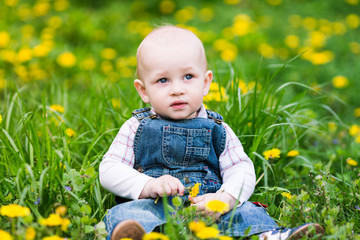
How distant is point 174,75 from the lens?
6.12ft

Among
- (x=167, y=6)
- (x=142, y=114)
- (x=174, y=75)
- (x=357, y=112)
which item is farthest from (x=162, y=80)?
(x=167, y=6)

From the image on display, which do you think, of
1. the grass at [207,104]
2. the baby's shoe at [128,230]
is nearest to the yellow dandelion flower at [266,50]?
the grass at [207,104]

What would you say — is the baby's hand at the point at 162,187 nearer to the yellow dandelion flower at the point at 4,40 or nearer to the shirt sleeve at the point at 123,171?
the shirt sleeve at the point at 123,171

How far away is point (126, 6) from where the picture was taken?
6422mm

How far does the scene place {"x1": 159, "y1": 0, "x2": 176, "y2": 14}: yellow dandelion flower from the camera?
6.34 meters

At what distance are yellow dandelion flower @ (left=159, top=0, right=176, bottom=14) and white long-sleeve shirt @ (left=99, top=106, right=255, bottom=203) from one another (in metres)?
4.60

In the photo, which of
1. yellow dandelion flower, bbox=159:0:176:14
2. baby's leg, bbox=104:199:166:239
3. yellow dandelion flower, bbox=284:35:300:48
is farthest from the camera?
yellow dandelion flower, bbox=159:0:176:14

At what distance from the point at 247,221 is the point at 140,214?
43cm

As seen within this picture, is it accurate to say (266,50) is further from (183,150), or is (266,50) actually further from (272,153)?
(183,150)

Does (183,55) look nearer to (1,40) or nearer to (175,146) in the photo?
(175,146)

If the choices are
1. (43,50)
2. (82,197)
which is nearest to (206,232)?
→ (82,197)

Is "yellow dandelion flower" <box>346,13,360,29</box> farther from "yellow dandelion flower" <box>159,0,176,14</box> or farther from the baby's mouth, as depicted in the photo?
the baby's mouth

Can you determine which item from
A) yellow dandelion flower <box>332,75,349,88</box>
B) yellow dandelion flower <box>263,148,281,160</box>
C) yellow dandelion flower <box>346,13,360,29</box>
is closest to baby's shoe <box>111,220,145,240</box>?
yellow dandelion flower <box>263,148,281,160</box>

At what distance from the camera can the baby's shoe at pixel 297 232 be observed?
154 cm
